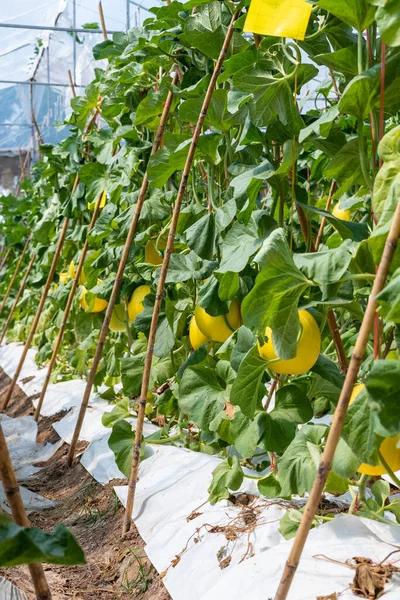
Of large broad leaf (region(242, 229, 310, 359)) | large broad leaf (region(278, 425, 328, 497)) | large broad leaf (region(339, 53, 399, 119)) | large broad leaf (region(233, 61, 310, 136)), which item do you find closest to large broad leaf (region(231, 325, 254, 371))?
large broad leaf (region(278, 425, 328, 497))

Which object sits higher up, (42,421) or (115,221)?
(115,221)

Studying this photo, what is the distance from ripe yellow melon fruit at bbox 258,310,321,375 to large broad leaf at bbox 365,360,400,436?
42 centimetres

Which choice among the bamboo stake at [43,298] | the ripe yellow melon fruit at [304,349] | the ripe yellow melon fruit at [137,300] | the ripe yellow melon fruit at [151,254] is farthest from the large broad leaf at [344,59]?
the bamboo stake at [43,298]

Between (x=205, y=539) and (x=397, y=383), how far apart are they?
0.96 metres

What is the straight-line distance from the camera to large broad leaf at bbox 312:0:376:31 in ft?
3.53

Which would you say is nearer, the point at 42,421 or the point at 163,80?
the point at 163,80

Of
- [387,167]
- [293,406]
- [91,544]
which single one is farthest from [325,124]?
[91,544]

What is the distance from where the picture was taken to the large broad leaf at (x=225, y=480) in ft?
5.62

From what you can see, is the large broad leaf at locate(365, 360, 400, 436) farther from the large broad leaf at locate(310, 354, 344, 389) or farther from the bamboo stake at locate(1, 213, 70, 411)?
the bamboo stake at locate(1, 213, 70, 411)

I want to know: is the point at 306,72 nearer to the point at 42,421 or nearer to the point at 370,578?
the point at 370,578

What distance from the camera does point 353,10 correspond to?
1.09 metres

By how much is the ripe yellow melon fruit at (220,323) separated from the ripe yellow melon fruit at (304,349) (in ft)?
1.50

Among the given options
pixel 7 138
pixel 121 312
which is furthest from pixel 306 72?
pixel 7 138

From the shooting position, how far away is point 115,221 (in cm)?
272
